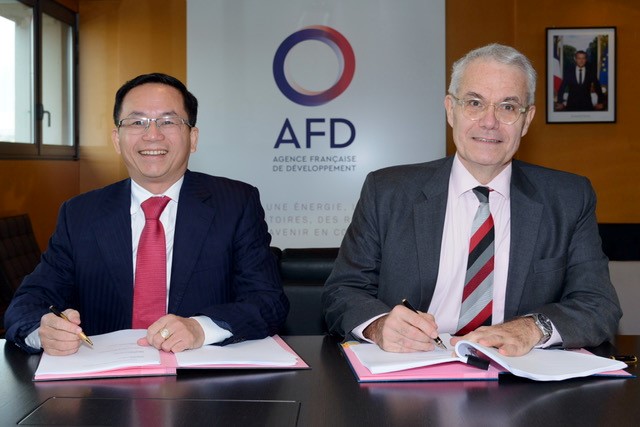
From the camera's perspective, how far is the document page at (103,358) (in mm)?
1646

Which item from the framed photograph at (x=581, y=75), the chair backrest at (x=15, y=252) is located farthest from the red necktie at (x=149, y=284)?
the framed photograph at (x=581, y=75)

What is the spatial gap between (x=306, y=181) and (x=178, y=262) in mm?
5228

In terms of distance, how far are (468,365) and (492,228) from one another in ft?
2.07

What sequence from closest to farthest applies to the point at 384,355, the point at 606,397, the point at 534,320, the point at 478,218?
the point at 606,397
the point at 384,355
the point at 534,320
the point at 478,218

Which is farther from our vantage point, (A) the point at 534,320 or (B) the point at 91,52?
(B) the point at 91,52

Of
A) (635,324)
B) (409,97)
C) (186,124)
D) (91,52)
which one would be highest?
(91,52)

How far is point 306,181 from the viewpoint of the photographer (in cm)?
748

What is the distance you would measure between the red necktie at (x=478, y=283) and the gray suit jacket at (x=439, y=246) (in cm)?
6

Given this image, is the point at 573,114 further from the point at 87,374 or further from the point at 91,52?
the point at 87,374

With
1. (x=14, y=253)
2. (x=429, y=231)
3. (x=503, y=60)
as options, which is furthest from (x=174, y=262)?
(x=14, y=253)

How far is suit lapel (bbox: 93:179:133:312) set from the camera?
2.25m

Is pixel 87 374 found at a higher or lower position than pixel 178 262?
lower

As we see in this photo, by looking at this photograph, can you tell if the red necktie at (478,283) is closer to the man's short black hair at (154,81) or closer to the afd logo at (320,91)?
the man's short black hair at (154,81)

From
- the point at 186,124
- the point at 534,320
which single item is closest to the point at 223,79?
the point at 186,124
